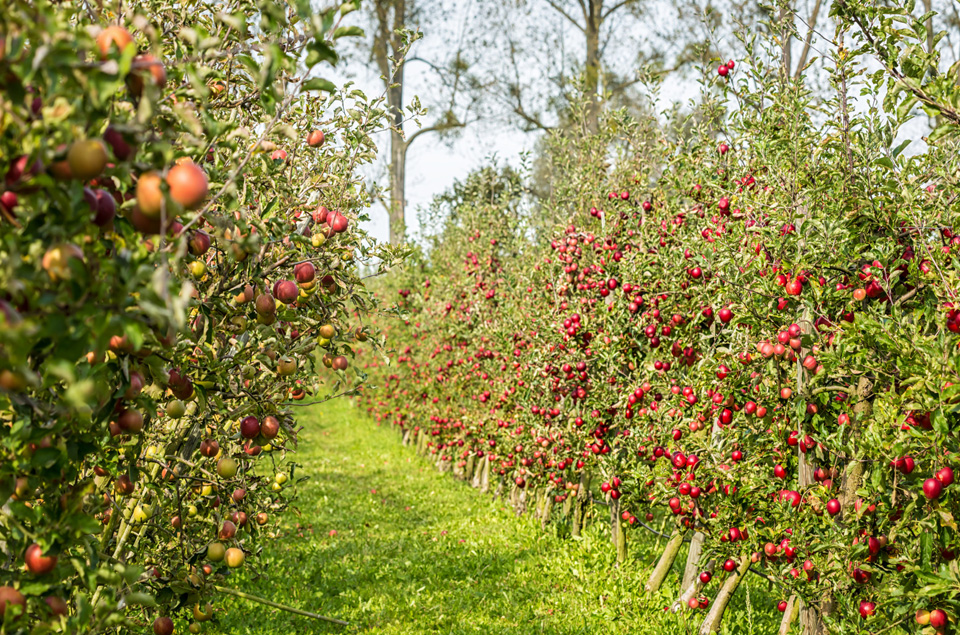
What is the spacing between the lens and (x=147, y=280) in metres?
1.30

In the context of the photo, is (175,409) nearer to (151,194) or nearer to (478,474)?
(151,194)

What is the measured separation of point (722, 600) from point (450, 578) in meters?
2.40

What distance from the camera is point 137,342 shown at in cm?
121

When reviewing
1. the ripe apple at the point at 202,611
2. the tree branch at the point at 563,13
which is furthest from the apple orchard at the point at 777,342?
the tree branch at the point at 563,13

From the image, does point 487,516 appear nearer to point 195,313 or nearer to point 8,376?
point 195,313

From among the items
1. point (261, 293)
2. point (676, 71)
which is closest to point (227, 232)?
point (261, 293)

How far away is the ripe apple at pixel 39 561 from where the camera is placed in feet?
5.34

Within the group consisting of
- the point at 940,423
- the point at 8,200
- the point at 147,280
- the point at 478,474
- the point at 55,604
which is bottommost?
the point at 478,474

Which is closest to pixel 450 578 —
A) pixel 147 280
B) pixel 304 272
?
pixel 304 272

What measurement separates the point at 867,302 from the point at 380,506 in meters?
6.55

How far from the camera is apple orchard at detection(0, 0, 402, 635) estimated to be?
121 cm

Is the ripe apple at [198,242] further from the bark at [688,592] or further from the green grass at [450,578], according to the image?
the bark at [688,592]

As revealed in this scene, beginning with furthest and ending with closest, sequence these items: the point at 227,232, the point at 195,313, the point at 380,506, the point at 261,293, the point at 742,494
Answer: the point at 380,506, the point at 742,494, the point at 195,313, the point at 261,293, the point at 227,232

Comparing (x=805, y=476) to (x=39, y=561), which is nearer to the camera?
(x=39, y=561)
